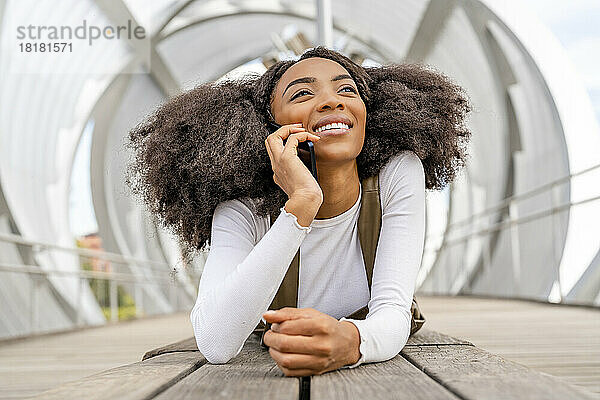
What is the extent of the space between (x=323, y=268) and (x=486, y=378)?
31.0 inches

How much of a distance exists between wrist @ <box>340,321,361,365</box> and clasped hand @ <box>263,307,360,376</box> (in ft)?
0.06

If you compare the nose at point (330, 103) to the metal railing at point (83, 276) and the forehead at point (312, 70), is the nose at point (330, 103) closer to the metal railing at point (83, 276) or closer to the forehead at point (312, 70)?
the forehead at point (312, 70)

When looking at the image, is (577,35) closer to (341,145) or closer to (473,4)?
(473,4)

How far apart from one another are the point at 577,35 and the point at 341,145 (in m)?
7.25

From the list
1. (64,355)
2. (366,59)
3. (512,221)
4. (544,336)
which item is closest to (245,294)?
(544,336)

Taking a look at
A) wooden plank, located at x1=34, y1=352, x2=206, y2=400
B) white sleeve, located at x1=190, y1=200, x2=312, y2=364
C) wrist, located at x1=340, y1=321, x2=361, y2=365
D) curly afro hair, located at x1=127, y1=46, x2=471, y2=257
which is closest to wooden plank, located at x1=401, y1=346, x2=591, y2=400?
wrist, located at x1=340, y1=321, x2=361, y2=365

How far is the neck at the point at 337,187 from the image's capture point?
2.10 m

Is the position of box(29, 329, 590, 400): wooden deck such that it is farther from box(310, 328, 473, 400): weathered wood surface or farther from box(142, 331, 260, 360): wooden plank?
box(142, 331, 260, 360): wooden plank

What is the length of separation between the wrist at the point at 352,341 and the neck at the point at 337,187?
49 cm

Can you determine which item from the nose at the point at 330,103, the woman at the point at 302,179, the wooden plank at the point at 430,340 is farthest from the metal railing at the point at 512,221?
the nose at the point at 330,103

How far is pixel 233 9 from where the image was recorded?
13500 millimetres

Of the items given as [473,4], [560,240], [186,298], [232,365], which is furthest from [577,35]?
[186,298]

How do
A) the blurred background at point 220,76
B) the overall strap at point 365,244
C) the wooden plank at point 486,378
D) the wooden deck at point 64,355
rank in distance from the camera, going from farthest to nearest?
the blurred background at point 220,76, the wooden deck at point 64,355, the overall strap at point 365,244, the wooden plank at point 486,378

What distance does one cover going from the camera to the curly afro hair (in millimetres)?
2088
